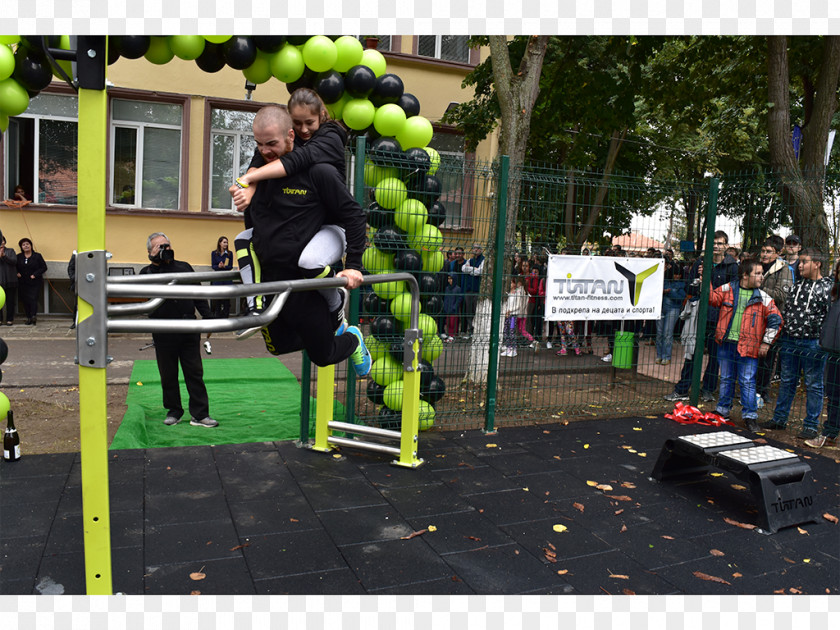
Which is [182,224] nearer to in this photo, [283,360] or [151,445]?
[283,360]

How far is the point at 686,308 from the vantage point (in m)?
8.45

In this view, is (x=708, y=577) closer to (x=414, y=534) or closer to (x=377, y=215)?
(x=414, y=534)

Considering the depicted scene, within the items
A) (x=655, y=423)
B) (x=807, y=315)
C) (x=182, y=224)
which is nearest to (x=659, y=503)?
(x=655, y=423)

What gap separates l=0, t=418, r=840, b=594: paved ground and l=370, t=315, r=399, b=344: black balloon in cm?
112

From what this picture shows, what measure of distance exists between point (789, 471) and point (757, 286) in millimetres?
3219

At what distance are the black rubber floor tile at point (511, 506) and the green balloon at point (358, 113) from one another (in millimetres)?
3314

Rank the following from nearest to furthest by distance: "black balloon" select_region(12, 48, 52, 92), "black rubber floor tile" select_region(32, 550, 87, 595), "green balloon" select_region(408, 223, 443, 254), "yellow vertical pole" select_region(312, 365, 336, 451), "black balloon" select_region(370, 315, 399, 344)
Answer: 1. "black rubber floor tile" select_region(32, 550, 87, 595)
2. "black balloon" select_region(12, 48, 52, 92)
3. "yellow vertical pole" select_region(312, 365, 336, 451)
4. "green balloon" select_region(408, 223, 443, 254)
5. "black balloon" select_region(370, 315, 399, 344)

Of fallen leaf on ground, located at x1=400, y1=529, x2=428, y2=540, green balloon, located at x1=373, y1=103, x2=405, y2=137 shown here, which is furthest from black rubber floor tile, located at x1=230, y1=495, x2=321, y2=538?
green balloon, located at x1=373, y1=103, x2=405, y2=137

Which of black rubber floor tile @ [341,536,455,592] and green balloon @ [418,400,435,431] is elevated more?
green balloon @ [418,400,435,431]

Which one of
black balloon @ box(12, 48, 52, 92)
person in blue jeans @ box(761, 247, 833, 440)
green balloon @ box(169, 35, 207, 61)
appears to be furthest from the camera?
person in blue jeans @ box(761, 247, 833, 440)

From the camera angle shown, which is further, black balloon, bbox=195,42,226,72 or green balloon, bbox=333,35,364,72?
green balloon, bbox=333,35,364,72

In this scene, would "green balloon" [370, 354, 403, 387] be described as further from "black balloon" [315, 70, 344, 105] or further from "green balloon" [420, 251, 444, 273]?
"black balloon" [315, 70, 344, 105]

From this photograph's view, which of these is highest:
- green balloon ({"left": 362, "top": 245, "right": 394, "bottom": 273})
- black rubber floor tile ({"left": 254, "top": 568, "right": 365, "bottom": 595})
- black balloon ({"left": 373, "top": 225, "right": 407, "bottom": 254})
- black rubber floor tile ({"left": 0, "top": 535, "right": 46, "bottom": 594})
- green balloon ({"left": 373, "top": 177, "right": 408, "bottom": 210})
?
green balloon ({"left": 373, "top": 177, "right": 408, "bottom": 210})

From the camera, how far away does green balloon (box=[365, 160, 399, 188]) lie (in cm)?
583
